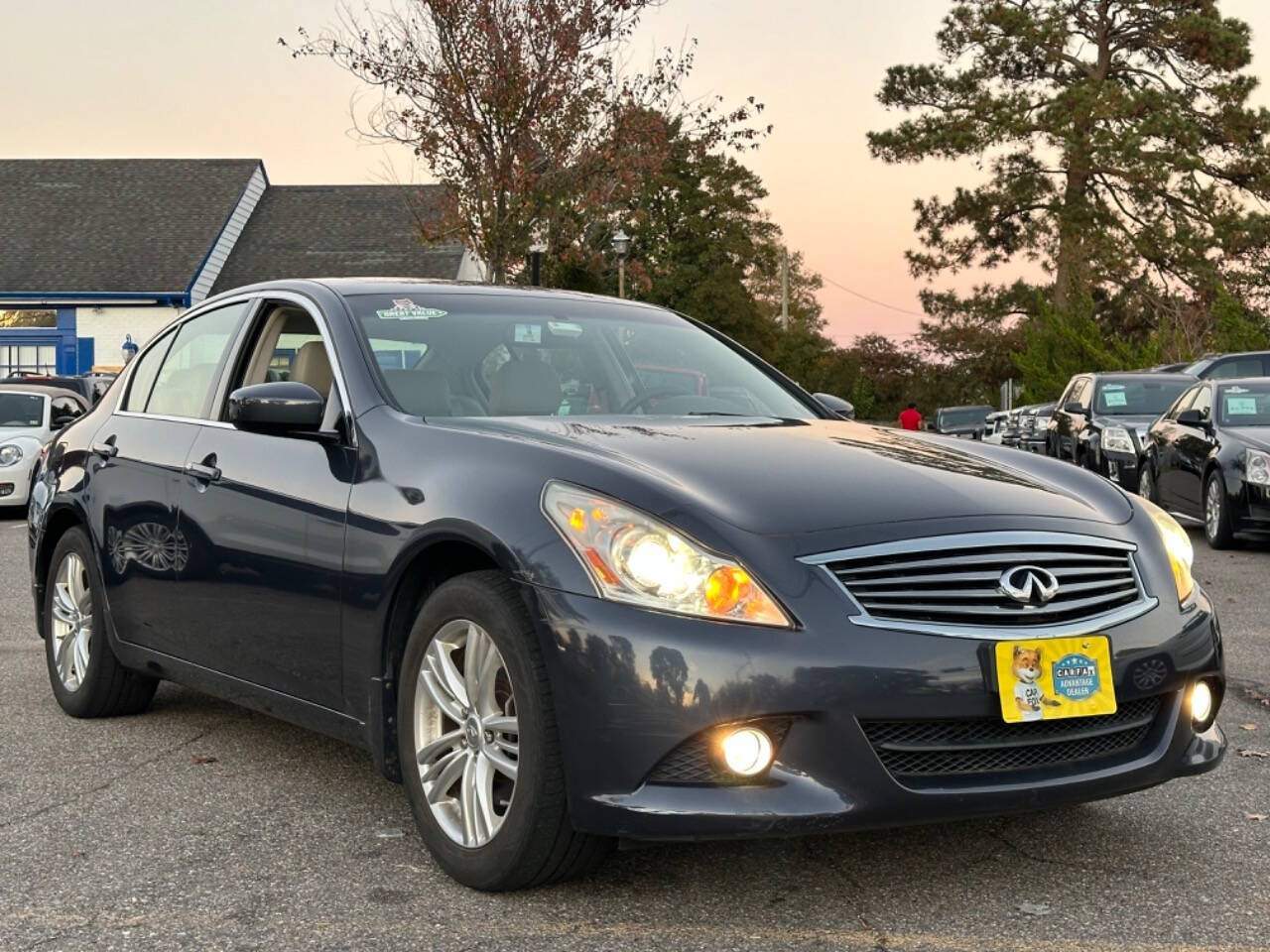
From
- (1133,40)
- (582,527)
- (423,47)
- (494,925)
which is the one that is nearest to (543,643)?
(582,527)

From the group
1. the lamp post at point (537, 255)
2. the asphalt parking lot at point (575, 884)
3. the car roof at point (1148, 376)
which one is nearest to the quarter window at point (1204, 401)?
the car roof at point (1148, 376)

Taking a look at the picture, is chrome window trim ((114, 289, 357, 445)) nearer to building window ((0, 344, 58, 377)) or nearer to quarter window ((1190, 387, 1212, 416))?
quarter window ((1190, 387, 1212, 416))

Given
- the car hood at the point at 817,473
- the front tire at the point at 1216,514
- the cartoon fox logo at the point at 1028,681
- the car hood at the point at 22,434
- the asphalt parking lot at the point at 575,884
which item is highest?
the car hood at the point at 817,473

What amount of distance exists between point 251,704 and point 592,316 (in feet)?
5.59

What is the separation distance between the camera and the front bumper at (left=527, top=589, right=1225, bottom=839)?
3588 mm

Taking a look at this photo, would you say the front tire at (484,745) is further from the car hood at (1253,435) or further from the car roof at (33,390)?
the car roof at (33,390)

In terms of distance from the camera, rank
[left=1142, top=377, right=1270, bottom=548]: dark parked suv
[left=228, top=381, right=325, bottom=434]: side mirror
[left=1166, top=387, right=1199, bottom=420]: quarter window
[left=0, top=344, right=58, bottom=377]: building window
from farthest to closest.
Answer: [left=0, top=344, right=58, bottom=377]: building window, [left=1166, top=387, right=1199, bottom=420]: quarter window, [left=1142, top=377, right=1270, bottom=548]: dark parked suv, [left=228, top=381, right=325, bottom=434]: side mirror

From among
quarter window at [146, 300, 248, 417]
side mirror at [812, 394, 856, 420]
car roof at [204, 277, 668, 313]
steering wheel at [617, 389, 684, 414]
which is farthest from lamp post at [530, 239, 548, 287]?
steering wheel at [617, 389, 684, 414]

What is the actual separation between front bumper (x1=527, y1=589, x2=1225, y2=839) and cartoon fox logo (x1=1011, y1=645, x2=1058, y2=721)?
7cm

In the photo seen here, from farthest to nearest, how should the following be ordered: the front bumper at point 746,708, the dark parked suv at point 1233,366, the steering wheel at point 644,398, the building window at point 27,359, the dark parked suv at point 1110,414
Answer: the building window at point 27,359
the dark parked suv at point 1233,366
the dark parked suv at point 1110,414
the steering wheel at point 644,398
the front bumper at point 746,708

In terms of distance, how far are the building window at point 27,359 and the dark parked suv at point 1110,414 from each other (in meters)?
29.4

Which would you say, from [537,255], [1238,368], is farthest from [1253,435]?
[537,255]

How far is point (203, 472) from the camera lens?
5.29m

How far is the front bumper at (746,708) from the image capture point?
141 inches
